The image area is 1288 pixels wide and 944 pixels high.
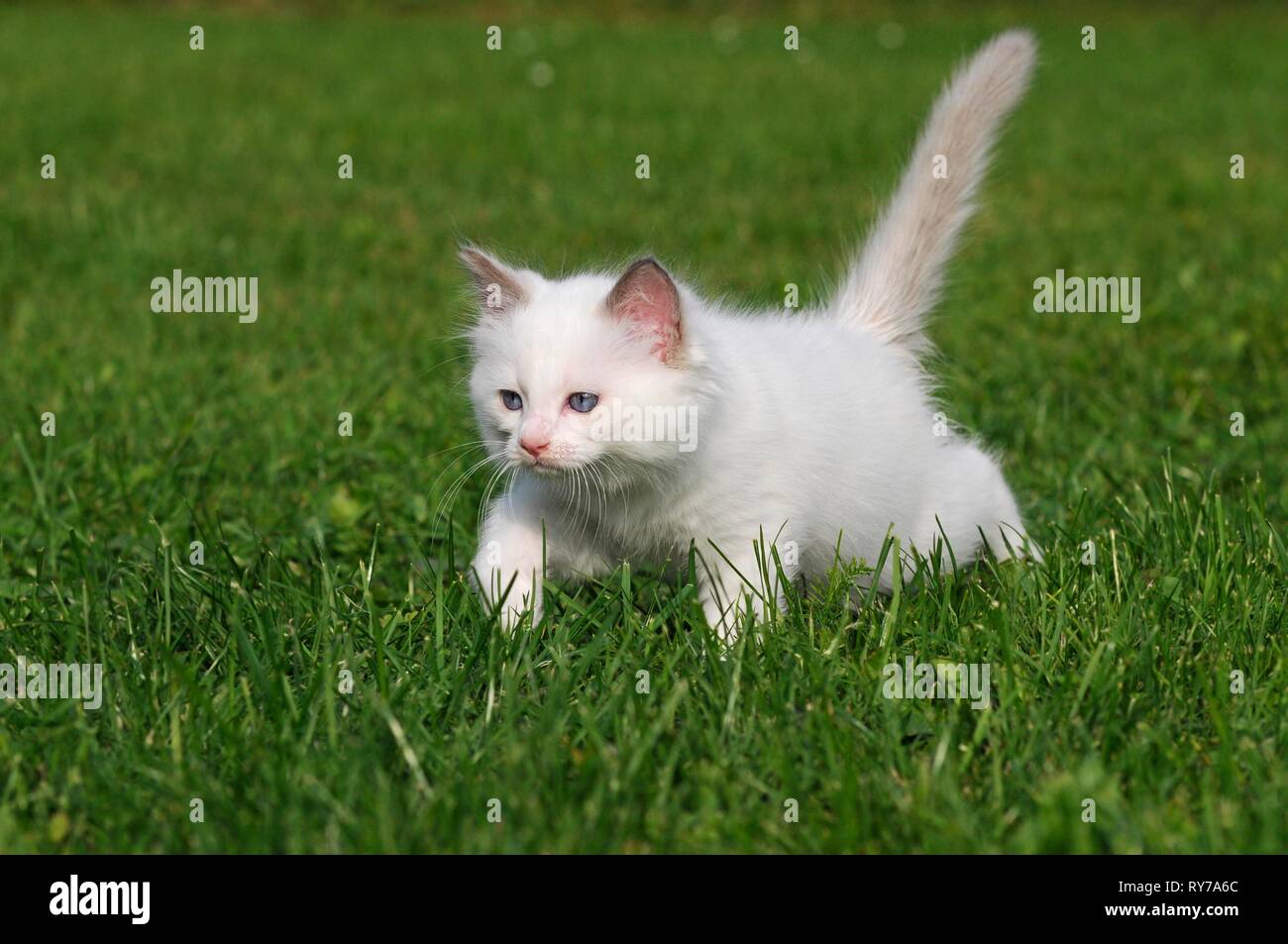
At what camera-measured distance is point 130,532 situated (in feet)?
12.3

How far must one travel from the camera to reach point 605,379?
2838mm

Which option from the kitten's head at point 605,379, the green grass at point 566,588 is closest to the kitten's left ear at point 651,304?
the kitten's head at point 605,379

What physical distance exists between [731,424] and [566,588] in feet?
2.10

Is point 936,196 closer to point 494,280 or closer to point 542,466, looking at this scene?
point 494,280

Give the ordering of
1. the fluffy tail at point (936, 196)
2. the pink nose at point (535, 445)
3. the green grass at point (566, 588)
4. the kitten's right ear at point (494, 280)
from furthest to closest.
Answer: the fluffy tail at point (936, 196) < the kitten's right ear at point (494, 280) < the pink nose at point (535, 445) < the green grass at point (566, 588)

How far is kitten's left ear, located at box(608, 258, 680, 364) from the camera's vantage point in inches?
110

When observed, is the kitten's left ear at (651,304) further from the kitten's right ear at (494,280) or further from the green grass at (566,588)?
the green grass at (566,588)

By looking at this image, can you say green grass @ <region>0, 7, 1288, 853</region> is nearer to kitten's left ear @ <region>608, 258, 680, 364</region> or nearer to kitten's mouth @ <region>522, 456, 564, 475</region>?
kitten's mouth @ <region>522, 456, 564, 475</region>

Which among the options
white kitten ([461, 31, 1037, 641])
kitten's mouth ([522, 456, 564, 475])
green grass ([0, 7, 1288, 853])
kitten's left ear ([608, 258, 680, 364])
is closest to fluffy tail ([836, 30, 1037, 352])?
white kitten ([461, 31, 1037, 641])

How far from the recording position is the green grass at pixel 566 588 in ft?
7.46

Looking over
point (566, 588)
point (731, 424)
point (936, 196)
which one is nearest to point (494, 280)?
point (731, 424)
